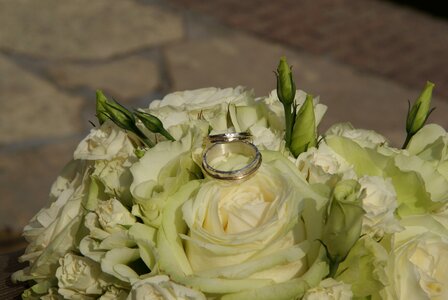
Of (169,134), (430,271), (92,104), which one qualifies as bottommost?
(92,104)

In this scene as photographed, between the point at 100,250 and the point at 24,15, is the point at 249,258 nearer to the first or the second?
the point at 100,250

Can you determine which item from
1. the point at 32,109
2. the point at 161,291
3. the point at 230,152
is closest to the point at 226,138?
the point at 230,152

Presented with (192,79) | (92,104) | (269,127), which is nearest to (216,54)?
(192,79)

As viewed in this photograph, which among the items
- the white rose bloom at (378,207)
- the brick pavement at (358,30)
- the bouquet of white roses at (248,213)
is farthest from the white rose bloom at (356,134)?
the brick pavement at (358,30)

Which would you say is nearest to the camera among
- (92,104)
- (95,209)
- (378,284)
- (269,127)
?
(378,284)

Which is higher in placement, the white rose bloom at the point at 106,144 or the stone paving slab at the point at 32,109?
the white rose bloom at the point at 106,144

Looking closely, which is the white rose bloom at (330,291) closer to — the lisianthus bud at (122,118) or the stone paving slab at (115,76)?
the lisianthus bud at (122,118)
